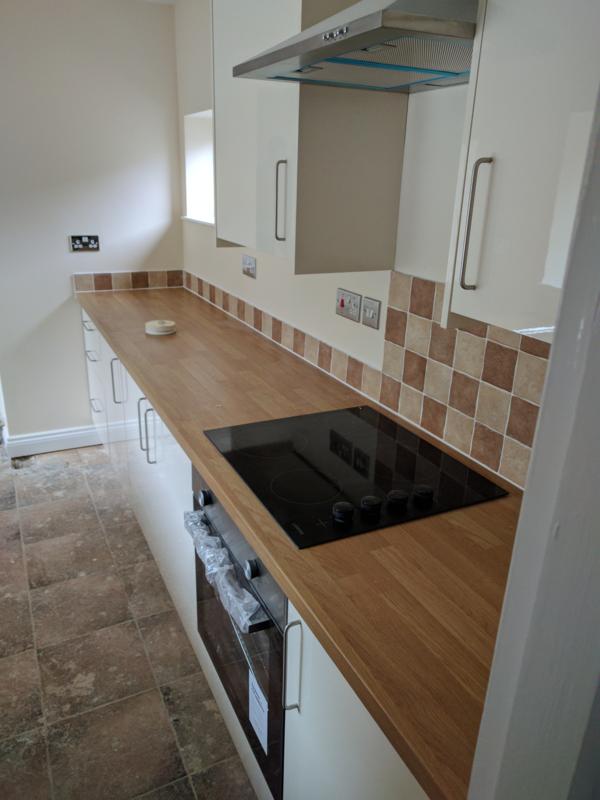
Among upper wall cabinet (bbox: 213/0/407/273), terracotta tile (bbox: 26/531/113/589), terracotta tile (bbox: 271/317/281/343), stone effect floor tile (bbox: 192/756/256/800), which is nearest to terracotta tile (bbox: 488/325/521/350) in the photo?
upper wall cabinet (bbox: 213/0/407/273)

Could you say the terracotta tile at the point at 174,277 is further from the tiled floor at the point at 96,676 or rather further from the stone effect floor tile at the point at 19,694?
the stone effect floor tile at the point at 19,694

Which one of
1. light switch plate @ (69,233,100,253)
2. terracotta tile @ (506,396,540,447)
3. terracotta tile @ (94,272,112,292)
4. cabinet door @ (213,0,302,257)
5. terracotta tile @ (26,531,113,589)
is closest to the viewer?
terracotta tile @ (506,396,540,447)

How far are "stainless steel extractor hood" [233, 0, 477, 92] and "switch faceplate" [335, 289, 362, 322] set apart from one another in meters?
0.63

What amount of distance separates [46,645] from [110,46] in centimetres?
284

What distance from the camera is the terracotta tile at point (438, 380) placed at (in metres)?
1.60

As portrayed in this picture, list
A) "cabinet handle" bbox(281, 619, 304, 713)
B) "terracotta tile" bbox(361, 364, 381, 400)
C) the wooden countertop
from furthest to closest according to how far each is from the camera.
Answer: "terracotta tile" bbox(361, 364, 381, 400) < "cabinet handle" bbox(281, 619, 304, 713) < the wooden countertop

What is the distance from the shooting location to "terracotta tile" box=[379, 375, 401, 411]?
1.83 m

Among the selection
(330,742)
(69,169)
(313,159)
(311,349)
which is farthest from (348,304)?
(69,169)

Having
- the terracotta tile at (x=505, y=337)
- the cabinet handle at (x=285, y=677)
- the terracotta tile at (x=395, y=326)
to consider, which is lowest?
the cabinet handle at (x=285, y=677)

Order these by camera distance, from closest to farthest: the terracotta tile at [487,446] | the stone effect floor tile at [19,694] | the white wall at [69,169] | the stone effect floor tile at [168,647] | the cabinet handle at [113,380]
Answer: the terracotta tile at [487,446] < the stone effect floor tile at [19,694] < the stone effect floor tile at [168,647] < the cabinet handle at [113,380] < the white wall at [69,169]

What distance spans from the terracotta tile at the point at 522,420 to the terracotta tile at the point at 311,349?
97 cm

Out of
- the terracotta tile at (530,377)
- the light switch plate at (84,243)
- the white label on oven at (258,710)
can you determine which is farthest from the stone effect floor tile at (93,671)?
the light switch plate at (84,243)

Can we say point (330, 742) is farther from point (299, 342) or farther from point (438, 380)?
point (299, 342)

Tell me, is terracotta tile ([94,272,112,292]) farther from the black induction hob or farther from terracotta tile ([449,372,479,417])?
terracotta tile ([449,372,479,417])
